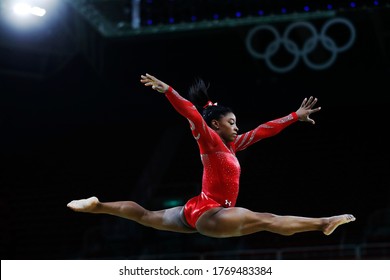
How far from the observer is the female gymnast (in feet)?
14.3

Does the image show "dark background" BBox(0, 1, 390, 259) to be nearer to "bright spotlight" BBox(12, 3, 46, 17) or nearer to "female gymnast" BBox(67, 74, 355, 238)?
"bright spotlight" BBox(12, 3, 46, 17)

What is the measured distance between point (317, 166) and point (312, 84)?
1487mm

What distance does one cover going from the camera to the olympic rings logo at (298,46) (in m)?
10.8

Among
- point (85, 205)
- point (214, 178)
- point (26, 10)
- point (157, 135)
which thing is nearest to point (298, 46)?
point (157, 135)

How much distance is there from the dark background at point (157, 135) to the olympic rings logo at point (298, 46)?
17 cm

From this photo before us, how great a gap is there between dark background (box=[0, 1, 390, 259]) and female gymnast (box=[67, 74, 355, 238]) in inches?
227

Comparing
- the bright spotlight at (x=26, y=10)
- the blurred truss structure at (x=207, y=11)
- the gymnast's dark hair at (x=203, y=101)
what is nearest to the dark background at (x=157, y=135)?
the blurred truss structure at (x=207, y=11)

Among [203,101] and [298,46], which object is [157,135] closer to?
[298,46]

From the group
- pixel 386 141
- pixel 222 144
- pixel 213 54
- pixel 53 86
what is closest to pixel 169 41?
pixel 213 54

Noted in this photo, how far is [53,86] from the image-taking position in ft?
40.7

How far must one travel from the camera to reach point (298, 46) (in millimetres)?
11125

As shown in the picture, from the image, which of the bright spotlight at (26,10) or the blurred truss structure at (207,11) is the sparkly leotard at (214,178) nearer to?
the bright spotlight at (26,10)

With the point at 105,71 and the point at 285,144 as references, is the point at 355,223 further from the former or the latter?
the point at 105,71

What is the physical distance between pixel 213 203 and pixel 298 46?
7017mm
